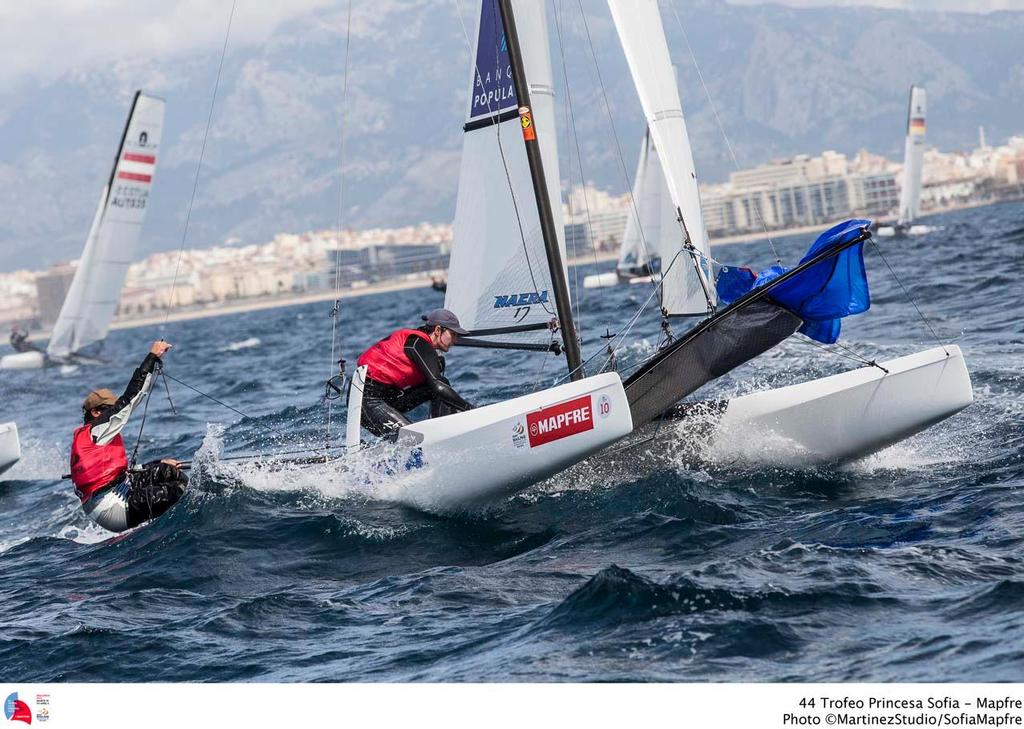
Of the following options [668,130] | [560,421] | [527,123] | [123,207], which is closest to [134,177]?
[123,207]

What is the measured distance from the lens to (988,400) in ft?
22.4

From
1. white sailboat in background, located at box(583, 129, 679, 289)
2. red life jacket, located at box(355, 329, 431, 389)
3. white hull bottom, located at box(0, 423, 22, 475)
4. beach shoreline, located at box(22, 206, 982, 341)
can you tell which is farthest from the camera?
beach shoreline, located at box(22, 206, 982, 341)

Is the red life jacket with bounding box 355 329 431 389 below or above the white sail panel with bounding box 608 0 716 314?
below

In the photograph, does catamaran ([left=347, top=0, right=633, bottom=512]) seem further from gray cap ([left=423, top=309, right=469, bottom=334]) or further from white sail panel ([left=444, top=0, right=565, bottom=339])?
gray cap ([left=423, top=309, right=469, bottom=334])

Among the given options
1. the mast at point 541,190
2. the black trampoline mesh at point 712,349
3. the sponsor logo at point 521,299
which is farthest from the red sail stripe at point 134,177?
the black trampoline mesh at point 712,349

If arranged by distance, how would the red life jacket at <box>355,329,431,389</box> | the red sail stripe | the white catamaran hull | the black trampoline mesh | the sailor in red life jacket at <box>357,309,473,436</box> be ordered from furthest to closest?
the red sail stripe < the red life jacket at <box>355,329,431,389</box> < the sailor in red life jacket at <box>357,309,473,436</box> < the black trampoline mesh < the white catamaran hull

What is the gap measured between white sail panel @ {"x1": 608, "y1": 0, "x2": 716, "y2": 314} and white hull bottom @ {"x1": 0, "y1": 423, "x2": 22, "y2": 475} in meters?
4.64

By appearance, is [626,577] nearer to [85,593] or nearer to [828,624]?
[828,624]

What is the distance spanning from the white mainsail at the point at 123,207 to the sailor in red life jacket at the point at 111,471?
448 inches

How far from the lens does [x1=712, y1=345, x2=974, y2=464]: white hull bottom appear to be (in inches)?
213

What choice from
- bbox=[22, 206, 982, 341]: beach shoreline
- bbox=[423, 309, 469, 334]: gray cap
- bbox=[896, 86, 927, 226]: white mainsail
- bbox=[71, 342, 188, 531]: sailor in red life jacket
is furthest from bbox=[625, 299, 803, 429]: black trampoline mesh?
bbox=[22, 206, 982, 341]: beach shoreline

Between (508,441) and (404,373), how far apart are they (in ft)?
2.64

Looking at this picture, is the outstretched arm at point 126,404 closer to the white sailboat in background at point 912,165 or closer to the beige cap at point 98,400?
the beige cap at point 98,400
